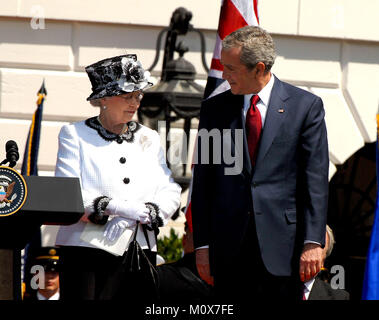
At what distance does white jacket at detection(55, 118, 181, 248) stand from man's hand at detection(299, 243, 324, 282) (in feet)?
2.58

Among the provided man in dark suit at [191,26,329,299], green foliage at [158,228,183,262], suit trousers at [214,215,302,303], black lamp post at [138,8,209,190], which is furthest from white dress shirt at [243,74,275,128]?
green foliage at [158,228,183,262]

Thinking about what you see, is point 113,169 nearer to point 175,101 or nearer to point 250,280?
point 250,280

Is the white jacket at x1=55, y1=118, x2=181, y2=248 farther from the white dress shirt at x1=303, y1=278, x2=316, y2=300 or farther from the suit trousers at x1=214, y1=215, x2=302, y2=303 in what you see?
the white dress shirt at x1=303, y1=278, x2=316, y2=300

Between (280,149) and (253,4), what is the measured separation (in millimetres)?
2099

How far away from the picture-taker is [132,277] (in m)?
4.99

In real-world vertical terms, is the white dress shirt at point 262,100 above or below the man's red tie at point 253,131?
above

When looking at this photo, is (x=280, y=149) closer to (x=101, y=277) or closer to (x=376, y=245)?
(x=101, y=277)

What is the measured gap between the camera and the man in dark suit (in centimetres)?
455

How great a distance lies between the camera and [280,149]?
459cm

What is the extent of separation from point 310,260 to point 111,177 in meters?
1.05

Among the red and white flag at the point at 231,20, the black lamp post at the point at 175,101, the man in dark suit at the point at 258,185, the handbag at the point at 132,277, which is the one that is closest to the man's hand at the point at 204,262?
the man in dark suit at the point at 258,185

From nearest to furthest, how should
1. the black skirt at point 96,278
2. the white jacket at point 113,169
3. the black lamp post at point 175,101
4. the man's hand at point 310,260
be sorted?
1. the man's hand at point 310,260
2. the black skirt at point 96,278
3. the white jacket at point 113,169
4. the black lamp post at point 175,101

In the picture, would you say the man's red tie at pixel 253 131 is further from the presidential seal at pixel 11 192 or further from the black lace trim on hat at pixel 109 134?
the presidential seal at pixel 11 192

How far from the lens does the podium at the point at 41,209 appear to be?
4336mm
